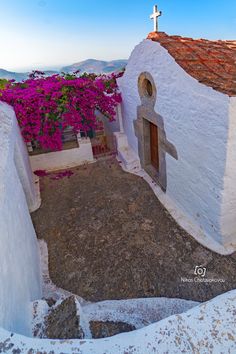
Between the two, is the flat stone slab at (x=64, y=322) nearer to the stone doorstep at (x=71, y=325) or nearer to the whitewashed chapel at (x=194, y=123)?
the stone doorstep at (x=71, y=325)

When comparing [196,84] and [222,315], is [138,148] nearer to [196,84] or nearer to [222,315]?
[196,84]

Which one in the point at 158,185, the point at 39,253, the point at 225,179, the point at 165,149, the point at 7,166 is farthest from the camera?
the point at 158,185

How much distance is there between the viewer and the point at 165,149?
18.3 ft

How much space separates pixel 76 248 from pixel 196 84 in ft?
13.1

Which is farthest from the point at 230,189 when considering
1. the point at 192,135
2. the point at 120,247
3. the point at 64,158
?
the point at 64,158

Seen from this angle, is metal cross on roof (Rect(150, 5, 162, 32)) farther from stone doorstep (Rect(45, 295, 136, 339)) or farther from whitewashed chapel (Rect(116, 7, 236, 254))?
stone doorstep (Rect(45, 295, 136, 339))

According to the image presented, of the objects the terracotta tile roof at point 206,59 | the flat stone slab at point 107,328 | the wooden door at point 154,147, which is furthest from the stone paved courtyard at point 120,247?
the terracotta tile roof at point 206,59

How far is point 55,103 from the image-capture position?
6.76 meters

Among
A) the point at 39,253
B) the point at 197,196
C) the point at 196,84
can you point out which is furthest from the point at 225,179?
the point at 39,253

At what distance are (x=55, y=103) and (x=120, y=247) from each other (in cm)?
470

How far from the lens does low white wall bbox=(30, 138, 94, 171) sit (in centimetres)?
802

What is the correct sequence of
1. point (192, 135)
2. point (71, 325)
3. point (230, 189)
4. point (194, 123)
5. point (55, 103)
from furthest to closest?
point (55, 103) < point (192, 135) < point (194, 123) < point (230, 189) < point (71, 325)

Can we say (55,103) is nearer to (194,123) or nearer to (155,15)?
(155,15)

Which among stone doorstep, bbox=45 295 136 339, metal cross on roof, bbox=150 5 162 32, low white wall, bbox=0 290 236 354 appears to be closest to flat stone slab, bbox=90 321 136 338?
stone doorstep, bbox=45 295 136 339
